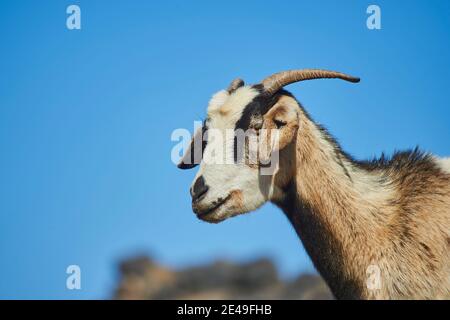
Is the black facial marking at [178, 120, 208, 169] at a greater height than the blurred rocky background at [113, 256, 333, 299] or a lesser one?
greater

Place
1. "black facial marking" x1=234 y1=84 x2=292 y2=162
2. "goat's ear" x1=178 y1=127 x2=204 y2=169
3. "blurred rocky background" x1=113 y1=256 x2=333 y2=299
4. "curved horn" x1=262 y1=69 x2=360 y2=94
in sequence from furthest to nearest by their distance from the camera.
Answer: "blurred rocky background" x1=113 y1=256 x2=333 y2=299, "goat's ear" x1=178 y1=127 x2=204 y2=169, "curved horn" x1=262 y1=69 x2=360 y2=94, "black facial marking" x1=234 y1=84 x2=292 y2=162

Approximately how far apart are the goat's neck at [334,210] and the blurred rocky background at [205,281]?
862cm

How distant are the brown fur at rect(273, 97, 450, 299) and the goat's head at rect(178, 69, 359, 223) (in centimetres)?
11

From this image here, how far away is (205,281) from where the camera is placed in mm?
18922

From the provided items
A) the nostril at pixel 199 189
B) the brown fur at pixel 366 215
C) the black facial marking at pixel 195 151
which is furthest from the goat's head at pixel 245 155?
the black facial marking at pixel 195 151

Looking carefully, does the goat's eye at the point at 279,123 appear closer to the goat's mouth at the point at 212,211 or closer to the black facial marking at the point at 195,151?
the black facial marking at the point at 195,151

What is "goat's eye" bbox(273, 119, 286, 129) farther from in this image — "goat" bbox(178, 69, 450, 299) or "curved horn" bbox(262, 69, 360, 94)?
"curved horn" bbox(262, 69, 360, 94)

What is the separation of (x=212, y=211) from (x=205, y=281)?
1114cm

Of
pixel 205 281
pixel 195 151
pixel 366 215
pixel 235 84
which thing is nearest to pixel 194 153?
pixel 195 151

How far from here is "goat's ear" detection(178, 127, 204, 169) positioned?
875 centimetres

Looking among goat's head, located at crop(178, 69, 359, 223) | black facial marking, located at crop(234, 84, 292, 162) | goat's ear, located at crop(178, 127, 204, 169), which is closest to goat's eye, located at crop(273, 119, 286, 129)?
goat's head, located at crop(178, 69, 359, 223)

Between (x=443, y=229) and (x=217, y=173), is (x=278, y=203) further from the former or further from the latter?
(x=443, y=229)

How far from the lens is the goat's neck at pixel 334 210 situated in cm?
778
